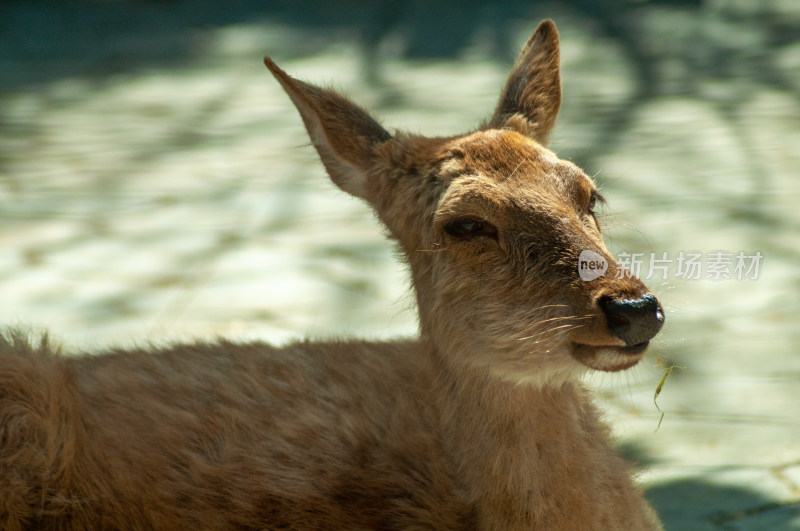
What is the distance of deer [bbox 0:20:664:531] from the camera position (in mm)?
2926

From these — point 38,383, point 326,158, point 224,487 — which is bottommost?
point 224,487

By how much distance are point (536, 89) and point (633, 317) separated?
1451mm

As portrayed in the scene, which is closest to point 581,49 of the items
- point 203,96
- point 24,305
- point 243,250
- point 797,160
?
point 797,160

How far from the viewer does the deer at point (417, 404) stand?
293cm

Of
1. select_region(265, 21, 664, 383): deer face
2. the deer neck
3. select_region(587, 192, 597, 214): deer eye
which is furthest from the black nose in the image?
select_region(587, 192, 597, 214): deer eye

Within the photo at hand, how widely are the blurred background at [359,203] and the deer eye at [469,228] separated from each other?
70cm

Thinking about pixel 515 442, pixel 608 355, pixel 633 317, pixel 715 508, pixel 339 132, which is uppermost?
pixel 339 132

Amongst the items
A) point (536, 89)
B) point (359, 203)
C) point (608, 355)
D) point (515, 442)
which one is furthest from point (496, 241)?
point (359, 203)

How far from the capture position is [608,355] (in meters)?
2.74

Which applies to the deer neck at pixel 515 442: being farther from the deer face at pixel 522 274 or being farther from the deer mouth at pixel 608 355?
the deer mouth at pixel 608 355

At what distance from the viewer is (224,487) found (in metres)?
3.17

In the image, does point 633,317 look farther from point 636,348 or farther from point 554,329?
point 554,329

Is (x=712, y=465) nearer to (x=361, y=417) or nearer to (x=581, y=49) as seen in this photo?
(x=361, y=417)

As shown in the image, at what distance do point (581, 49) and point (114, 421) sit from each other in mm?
8498
